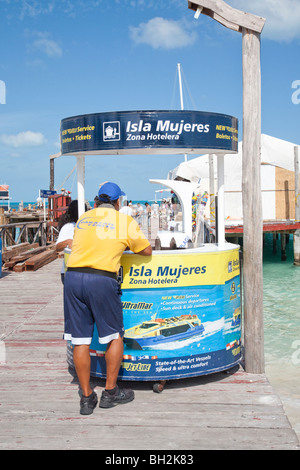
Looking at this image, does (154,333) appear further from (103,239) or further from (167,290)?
(103,239)

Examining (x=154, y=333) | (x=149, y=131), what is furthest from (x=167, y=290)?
(x=149, y=131)

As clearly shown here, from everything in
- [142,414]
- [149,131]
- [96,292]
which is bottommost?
[142,414]

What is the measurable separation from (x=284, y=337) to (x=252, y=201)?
528 centimetres

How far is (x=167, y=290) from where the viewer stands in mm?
4461

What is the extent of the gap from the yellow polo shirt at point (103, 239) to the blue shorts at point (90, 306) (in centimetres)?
11

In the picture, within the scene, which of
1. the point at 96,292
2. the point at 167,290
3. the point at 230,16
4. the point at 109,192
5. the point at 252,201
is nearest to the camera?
the point at 96,292

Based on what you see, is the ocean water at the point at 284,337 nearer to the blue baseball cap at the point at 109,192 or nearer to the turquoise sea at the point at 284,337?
the turquoise sea at the point at 284,337

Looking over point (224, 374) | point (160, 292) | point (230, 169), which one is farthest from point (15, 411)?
point (230, 169)

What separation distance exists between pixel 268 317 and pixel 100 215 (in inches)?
317

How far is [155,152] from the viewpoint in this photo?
197 inches

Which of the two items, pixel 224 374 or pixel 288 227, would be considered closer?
pixel 224 374

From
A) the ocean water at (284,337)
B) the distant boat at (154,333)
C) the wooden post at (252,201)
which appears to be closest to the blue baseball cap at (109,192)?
the distant boat at (154,333)

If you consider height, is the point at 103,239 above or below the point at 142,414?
above
